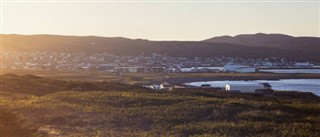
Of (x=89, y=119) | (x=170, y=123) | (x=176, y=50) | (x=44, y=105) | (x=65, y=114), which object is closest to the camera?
(x=170, y=123)

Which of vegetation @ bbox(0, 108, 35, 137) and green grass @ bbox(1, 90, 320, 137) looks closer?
green grass @ bbox(1, 90, 320, 137)

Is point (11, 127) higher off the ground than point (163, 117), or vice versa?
point (163, 117)

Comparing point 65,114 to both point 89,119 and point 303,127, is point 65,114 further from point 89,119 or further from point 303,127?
point 303,127

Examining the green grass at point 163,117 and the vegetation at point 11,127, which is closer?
the green grass at point 163,117

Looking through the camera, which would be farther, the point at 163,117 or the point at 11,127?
the point at 163,117

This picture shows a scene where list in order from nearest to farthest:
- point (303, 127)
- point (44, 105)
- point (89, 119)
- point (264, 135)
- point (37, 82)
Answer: point (264, 135), point (303, 127), point (89, 119), point (44, 105), point (37, 82)

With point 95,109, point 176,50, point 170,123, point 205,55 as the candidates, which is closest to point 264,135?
point 170,123

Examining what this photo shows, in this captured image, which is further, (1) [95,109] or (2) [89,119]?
(1) [95,109]
